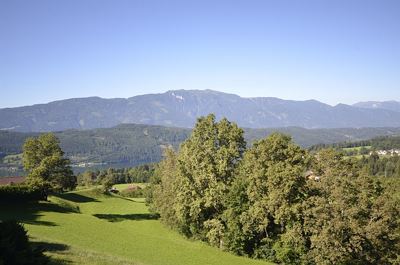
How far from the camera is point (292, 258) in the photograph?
4362cm

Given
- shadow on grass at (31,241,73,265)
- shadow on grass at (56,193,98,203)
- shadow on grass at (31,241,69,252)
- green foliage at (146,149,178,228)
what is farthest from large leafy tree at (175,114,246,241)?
shadow on grass at (56,193,98,203)

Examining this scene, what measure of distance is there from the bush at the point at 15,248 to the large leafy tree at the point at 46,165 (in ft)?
155

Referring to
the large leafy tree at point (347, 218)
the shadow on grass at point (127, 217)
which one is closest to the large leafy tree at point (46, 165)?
the shadow on grass at point (127, 217)

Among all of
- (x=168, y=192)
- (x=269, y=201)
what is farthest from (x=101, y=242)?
(x=168, y=192)

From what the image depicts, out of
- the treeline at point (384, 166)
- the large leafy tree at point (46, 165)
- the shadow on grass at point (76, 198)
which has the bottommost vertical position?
the treeline at point (384, 166)

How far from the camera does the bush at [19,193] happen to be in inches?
2218

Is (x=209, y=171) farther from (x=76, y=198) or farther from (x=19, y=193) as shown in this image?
(x=76, y=198)

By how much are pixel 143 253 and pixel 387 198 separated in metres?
25.2

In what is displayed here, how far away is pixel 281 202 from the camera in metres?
41.0

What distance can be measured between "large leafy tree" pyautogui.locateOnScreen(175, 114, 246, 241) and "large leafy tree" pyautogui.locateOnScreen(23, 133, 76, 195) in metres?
22.4

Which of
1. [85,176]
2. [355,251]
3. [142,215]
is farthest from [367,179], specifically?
[85,176]

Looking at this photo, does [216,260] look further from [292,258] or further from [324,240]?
[324,240]

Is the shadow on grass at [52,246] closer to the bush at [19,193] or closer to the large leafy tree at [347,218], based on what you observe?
the large leafy tree at [347,218]

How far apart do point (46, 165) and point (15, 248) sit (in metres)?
48.8
